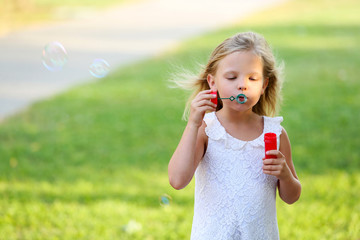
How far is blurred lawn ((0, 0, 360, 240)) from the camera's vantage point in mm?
3594

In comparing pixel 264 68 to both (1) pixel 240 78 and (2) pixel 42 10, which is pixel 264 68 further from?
(2) pixel 42 10

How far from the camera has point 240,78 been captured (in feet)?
6.47

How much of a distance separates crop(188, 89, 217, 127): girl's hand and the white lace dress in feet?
0.38

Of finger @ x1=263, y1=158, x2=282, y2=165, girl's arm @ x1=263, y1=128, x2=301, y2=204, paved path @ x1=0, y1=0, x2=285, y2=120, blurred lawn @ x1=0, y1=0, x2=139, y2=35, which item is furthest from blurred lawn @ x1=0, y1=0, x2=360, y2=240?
blurred lawn @ x1=0, y1=0, x2=139, y2=35

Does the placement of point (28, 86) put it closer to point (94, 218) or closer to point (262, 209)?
point (94, 218)

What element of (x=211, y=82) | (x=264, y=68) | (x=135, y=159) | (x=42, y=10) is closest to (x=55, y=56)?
(x=135, y=159)

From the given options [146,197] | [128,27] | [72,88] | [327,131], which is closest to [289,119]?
[327,131]

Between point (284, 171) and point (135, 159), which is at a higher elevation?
point (135, 159)

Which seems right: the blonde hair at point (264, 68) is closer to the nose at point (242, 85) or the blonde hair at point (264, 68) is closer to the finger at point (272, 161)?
the nose at point (242, 85)

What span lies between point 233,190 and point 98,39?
34.2 feet

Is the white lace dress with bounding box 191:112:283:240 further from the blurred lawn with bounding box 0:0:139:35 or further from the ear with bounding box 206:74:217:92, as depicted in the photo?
the blurred lawn with bounding box 0:0:139:35

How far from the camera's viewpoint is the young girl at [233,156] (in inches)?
78.0

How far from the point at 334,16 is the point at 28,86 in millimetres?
10340

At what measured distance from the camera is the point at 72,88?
774 cm
